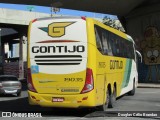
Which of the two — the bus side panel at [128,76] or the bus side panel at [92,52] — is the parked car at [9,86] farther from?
the bus side panel at [92,52]

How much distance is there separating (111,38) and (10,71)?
54088 millimetres

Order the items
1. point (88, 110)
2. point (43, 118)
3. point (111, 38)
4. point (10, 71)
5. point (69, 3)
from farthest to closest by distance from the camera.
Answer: point (10, 71) < point (69, 3) < point (111, 38) < point (88, 110) < point (43, 118)

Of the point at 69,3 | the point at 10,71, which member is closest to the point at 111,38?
the point at 69,3

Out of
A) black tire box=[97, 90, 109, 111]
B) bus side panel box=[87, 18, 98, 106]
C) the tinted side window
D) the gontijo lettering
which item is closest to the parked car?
the tinted side window

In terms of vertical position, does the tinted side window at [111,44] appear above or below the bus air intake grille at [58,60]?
above

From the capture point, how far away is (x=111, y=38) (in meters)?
17.9

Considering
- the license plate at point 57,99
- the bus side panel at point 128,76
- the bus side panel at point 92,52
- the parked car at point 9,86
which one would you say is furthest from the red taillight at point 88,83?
the parked car at point 9,86

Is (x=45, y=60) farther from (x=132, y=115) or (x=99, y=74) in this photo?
(x=132, y=115)

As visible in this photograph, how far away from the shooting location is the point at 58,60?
48.8 ft

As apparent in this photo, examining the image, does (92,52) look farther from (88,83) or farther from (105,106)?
(105,106)

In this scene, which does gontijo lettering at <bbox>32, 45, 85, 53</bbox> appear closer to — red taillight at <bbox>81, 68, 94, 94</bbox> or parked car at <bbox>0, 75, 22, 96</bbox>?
red taillight at <bbox>81, 68, 94, 94</bbox>

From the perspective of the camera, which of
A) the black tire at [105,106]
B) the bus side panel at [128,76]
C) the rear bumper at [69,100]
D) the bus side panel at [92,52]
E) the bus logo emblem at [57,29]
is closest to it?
the rear bumper at [69,100]

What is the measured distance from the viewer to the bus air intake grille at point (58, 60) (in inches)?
580

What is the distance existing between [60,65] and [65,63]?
200 mm
